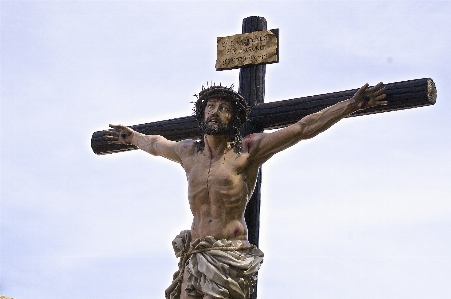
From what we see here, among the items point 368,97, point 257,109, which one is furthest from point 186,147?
point 368,97

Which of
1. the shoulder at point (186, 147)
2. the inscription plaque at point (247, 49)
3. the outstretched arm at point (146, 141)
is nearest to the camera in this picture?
the shoulder at point (186, 147)

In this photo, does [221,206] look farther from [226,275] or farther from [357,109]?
[357,109]

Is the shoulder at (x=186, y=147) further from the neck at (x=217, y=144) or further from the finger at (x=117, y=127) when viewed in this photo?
the finger at (x=117, y=127)

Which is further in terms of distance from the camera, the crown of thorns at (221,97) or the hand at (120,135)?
the hand at (120,135)

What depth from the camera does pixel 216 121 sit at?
664cm

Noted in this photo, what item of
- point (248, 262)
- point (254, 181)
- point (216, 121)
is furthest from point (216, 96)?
point (248, 262)

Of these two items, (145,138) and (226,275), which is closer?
(226,275)

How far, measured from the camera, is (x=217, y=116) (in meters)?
6.67

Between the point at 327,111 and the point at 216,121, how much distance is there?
2.75ft

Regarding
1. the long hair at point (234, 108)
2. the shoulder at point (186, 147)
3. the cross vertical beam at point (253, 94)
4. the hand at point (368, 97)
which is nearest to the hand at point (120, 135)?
the shoulder at point (186, 147)

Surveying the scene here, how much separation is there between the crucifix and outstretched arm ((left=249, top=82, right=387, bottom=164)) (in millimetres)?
16

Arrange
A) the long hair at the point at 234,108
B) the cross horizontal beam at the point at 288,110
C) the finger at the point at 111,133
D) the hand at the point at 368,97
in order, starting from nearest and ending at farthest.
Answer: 1. the hand at the point at 368,97
2. the cross horizontal beam at the point at 288,110
3. the long hair at the point at 234,108
4. the finger at the point at 111,133

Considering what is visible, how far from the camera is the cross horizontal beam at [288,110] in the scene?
6.60 metres

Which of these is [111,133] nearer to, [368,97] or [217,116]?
[217,116]
